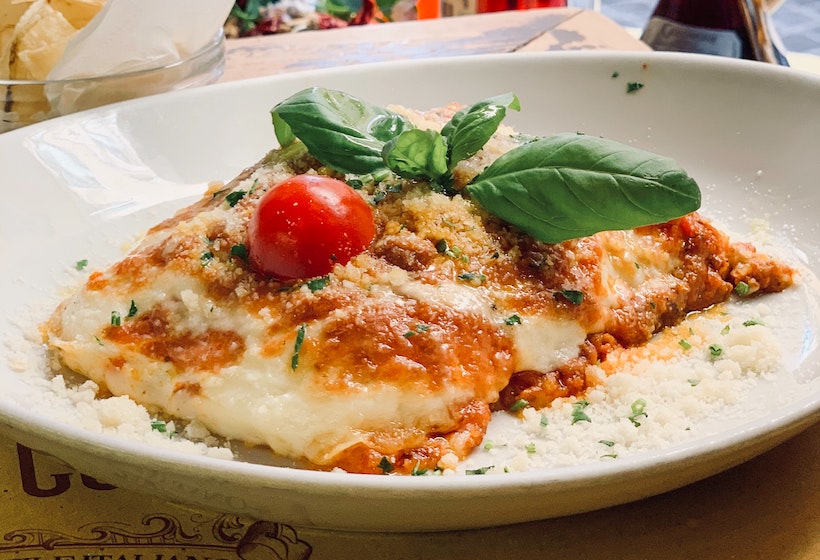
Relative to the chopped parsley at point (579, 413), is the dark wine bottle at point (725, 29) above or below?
above

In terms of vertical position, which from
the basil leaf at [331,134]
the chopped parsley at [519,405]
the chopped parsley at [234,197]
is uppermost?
the basil leaf at [331,134]

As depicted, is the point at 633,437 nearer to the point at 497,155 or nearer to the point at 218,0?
the point at 497,155

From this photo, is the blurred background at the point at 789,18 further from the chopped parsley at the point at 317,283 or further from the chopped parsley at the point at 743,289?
the chopped parsley at the point at 317,283

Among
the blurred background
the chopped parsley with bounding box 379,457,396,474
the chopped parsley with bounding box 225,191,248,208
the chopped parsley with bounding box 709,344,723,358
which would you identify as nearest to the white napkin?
the chopped parsley with bounding box 225,191,248,208

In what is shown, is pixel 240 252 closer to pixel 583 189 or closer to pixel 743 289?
pixel 583 189

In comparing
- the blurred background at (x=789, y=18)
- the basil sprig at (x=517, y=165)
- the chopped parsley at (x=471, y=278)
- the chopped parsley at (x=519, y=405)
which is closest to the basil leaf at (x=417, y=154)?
the basil sprig at (x=517, y=165)

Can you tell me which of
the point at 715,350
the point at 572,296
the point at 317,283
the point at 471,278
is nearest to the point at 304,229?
the point at 317,283
